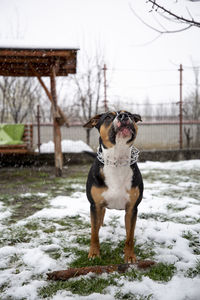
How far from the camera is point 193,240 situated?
2.84 m

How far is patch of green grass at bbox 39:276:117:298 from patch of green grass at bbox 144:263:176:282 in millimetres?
323

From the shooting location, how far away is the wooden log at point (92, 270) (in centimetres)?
206


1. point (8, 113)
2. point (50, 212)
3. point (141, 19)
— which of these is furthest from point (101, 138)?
point (8, 113)

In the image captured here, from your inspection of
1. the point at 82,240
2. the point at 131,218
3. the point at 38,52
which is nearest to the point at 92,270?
the point at 131,218

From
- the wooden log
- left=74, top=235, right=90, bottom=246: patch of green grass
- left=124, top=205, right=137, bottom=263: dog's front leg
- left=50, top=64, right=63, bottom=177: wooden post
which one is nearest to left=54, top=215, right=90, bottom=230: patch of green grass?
left=74, top=235, right=90, bottom=246: patch of green grass

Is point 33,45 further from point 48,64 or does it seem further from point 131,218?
point 131,218

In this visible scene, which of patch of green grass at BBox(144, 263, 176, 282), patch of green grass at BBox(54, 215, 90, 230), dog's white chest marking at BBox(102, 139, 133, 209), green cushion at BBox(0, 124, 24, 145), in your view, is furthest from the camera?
green cushion at BBox(0, 124, 24, 145)

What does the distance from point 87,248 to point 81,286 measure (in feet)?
2.44

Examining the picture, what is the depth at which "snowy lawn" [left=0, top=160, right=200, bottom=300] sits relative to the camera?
6.21 ft

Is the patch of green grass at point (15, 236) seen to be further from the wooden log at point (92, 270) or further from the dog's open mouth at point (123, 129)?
the dog's open mouth at point (123, 129)

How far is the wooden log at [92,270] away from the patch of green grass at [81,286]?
2.2 inches

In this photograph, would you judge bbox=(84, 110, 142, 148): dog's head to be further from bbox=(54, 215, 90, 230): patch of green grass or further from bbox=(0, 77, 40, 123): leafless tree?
bbox=(0, 77, 40, 123): leafless tree

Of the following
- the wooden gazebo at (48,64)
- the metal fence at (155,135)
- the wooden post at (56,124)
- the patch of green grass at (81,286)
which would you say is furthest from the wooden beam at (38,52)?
Result: the patch of green grass at (81,286)

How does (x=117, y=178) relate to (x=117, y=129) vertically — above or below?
below
